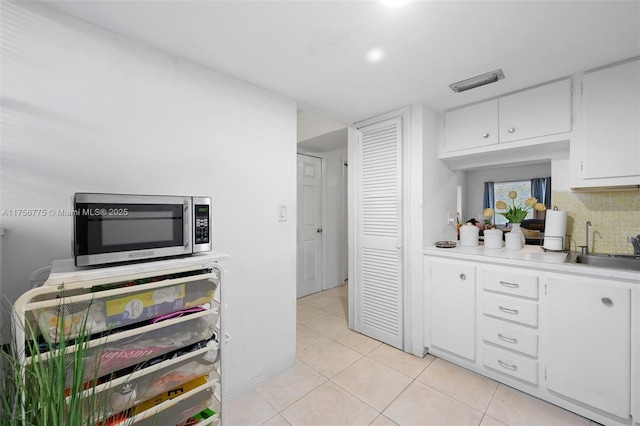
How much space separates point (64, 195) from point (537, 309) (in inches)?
106

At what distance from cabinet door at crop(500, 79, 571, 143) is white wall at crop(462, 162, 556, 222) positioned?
21.2 inches

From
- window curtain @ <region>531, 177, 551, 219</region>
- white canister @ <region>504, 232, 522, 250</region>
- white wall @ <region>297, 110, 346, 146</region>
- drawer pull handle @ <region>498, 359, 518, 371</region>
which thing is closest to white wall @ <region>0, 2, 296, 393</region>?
white wall @ <region>297, 110, 346, 146</region>

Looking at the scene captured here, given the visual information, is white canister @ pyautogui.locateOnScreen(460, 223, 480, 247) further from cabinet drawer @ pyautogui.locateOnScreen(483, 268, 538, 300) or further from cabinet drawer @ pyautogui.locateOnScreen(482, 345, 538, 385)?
cabinet drawer @ pyautogui.locateOnScreen(482, 345, 538, 385)

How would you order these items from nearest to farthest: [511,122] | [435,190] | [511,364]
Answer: [511,364] < [511,122] < [435,190]

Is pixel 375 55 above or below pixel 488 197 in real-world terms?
above

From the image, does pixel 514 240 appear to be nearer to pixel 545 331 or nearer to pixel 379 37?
pixel 545 331

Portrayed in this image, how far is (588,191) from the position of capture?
1.99m

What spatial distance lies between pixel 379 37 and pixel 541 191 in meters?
1.95

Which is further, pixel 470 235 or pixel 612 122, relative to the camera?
pixel 470 235

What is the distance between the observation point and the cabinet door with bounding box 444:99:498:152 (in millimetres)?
2127

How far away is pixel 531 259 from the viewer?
1.75m

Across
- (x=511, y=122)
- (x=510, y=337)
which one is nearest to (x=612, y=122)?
(x=511, y=122)

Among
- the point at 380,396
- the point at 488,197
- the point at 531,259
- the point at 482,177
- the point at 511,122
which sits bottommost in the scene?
the point at 380,396

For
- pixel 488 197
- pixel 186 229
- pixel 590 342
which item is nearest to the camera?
pixel 186 229
